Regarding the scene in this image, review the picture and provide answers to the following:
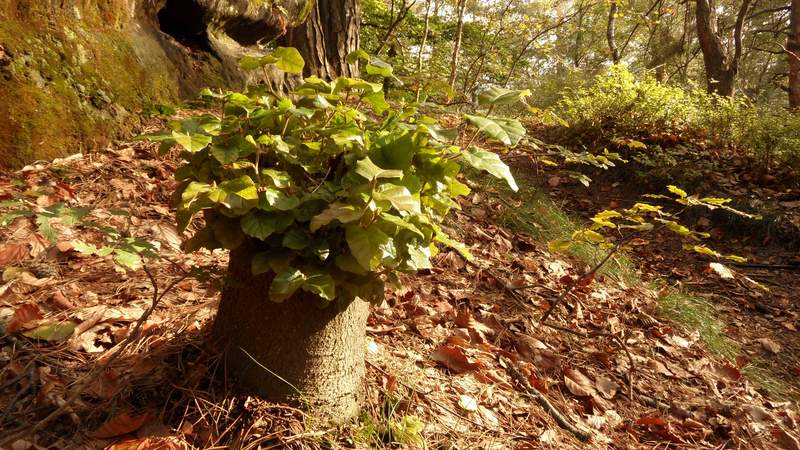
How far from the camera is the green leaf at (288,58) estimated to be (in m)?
1.15

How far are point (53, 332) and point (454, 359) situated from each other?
1.51 m

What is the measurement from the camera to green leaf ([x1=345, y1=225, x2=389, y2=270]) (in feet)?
3.39

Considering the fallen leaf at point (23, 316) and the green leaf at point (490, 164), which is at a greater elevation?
the green leaf at point (490, 164)

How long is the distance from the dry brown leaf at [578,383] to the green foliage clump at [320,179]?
1.45 metres

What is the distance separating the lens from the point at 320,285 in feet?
3.66

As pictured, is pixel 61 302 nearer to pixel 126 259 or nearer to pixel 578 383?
pixel 126 259

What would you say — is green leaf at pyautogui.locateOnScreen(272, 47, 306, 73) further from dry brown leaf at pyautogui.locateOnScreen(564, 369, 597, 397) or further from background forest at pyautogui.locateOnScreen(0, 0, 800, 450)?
dry brown leaf at pyautogui.locateOnScreen(564, 369, 597, 397)

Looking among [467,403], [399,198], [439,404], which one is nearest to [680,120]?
[467,403]

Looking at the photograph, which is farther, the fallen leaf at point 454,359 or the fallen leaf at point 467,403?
the fallen leaf at point 454,359

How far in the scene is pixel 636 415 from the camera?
88.6 inches

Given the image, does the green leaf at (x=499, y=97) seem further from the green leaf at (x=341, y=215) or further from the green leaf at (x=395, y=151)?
the green leaf at (x=341, y=215)

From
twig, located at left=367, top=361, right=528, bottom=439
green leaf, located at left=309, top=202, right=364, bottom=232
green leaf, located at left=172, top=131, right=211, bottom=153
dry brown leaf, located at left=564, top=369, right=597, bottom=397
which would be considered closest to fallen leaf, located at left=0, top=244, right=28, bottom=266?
green leaf, located at left=172, top=131, right=211, bottom=153

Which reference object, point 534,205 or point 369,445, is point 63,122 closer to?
point 369,445

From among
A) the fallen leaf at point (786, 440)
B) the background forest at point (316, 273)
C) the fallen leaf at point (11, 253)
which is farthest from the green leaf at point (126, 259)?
the fallen leaf at point (786, 440)
